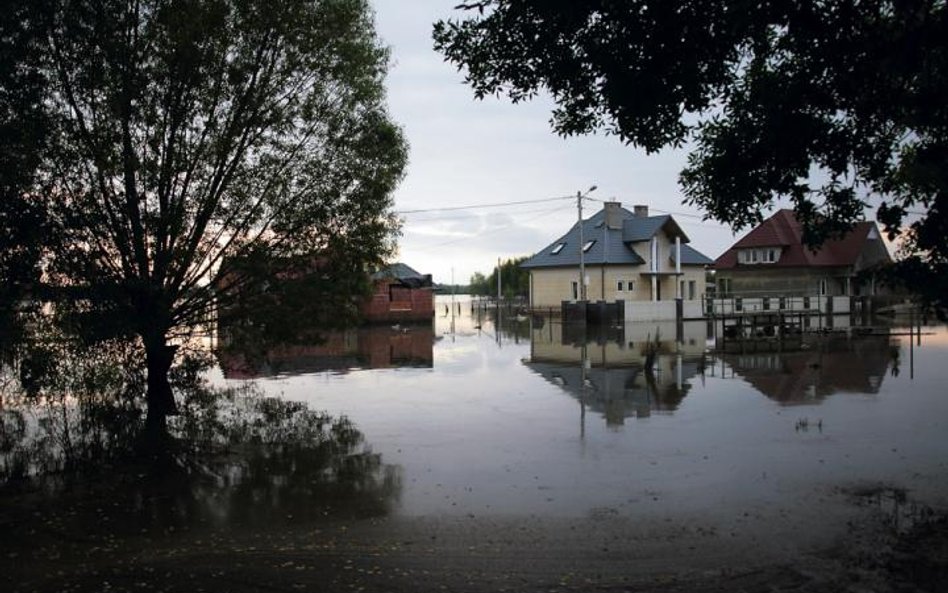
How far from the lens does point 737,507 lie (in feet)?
27.4

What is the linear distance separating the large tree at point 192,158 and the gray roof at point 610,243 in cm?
4270

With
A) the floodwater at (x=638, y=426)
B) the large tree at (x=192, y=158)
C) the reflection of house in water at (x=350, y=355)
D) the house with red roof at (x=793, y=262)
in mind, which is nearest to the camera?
the floodwater at (x=638, y=426)

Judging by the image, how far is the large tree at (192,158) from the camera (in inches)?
421

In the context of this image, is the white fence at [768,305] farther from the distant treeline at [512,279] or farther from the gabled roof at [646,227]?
the distant treeline at [512,279]

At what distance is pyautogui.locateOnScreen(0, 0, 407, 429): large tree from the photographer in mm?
10688

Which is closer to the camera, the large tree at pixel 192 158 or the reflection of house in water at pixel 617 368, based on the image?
the large tree at pixel 192 158

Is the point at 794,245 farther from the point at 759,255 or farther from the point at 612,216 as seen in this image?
the point at 612,216

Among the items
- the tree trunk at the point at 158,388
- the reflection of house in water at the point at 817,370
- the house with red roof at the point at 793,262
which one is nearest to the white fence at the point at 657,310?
the house with red roof at the point at 793,262

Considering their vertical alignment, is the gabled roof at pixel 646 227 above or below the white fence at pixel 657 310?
above

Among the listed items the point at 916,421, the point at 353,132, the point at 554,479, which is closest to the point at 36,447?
the point at 353,132

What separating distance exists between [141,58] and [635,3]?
8174 millimetres

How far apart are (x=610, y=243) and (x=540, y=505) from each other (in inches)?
1912

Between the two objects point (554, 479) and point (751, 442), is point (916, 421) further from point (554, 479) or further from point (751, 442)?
point (554, 479)

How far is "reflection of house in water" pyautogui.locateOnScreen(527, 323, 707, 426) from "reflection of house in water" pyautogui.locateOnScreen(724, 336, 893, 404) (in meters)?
1.73
